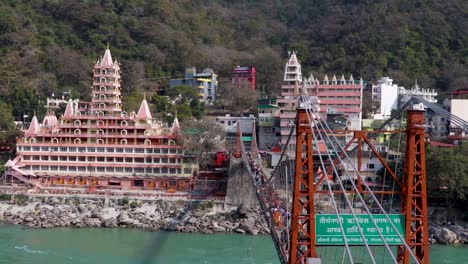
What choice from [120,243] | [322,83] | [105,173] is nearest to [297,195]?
[120,243]

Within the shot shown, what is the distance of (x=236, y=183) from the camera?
22.4m

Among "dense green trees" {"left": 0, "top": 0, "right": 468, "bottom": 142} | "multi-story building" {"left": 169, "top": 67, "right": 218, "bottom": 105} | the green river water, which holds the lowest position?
the green river water

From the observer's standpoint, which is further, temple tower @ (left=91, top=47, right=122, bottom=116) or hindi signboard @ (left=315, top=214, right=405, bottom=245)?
temple tower @ (left=91, top=47, right=122, bottom=116)

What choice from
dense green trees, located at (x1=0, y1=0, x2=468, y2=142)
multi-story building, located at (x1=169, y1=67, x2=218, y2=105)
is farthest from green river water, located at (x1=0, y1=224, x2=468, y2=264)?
multi-story building, located at (x1=169, y1=67, x2=218, y2=105)

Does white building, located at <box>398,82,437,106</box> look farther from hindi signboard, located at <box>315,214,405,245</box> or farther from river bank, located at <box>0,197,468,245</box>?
hindi signboard, located at <box>315,214,405,245</box>

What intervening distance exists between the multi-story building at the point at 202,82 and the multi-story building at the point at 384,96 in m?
9.18

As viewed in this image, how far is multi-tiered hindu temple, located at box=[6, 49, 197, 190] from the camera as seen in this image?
2461 centimetres

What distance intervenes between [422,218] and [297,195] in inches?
80.1

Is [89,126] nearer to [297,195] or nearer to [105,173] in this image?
[105,173]

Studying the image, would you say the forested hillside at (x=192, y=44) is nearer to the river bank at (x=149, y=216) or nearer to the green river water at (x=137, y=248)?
the river bank at (x=149, y=216)

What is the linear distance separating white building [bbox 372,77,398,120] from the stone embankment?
14.6 metres

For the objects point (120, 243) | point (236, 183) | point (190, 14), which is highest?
point (190, 14)

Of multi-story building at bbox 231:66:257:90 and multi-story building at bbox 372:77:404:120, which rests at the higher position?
multi-story building at bbox 231:66:257:90

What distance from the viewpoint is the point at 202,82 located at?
1419 inches
